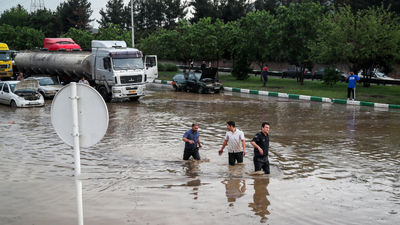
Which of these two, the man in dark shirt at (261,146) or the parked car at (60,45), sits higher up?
the parked car at (60,45)

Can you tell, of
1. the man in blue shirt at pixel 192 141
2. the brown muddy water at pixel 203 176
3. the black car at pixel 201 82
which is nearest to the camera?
the brown muddy water at pixel 203 176

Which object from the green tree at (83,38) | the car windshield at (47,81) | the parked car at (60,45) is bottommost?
the car windshield at (47,81)

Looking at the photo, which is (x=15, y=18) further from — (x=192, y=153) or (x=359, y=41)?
(x=192, y=153)

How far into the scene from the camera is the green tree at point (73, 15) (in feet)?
279

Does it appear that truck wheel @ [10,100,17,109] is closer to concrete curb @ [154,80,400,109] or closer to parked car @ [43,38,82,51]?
parked car @ [43,38,82,51]

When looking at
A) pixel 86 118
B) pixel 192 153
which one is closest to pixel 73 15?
pixel 192 153

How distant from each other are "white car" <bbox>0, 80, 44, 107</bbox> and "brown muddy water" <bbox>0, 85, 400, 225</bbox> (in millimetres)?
3634

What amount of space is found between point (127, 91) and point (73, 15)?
66.4 metres

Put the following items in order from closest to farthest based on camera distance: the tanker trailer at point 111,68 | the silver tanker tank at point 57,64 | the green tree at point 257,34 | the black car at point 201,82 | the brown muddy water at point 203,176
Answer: the brown muddy water at point 203,176
the tanker trailer at point 111,68
the silver tanker tank at point 57,64
the black car at point 201,82
the green tree at point 257,34

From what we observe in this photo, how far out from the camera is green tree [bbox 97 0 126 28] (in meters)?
89.0

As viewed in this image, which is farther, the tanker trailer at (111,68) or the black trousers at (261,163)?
the tanker trailer at (111,68)

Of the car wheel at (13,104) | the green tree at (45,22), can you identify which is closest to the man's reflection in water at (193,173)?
the car wheel at (13,104)

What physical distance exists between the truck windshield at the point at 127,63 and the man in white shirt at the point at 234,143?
15410 millimetres

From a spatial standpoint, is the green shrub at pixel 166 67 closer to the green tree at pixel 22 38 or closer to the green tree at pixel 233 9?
the green tree at pixel 22 38
